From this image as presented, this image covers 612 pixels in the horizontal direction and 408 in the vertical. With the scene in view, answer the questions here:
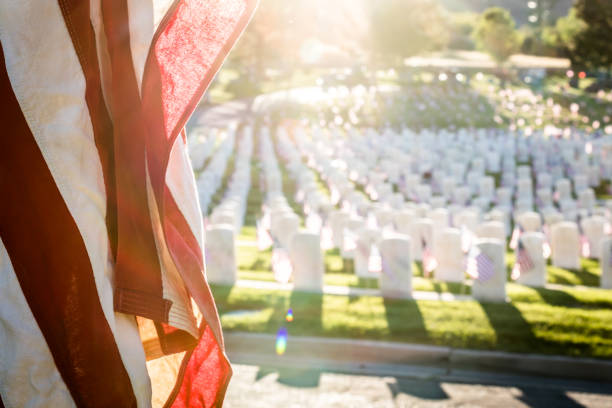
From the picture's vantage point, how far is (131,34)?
1540 mm

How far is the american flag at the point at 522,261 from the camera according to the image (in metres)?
7.17

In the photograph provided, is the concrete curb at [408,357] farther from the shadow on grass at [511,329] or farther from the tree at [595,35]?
the tree at [595,35]

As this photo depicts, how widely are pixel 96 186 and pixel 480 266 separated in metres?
5.21

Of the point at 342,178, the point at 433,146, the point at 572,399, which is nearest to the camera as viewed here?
the point at 572,399

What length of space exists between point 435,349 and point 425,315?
0.58 metres

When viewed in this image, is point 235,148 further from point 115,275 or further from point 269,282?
point 115,275

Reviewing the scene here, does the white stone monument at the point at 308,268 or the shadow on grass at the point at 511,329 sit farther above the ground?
the white stone monument at the point at 308,268

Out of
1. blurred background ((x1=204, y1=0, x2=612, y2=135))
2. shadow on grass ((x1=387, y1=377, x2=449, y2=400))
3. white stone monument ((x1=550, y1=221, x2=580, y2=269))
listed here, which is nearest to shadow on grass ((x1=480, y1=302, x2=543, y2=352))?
shadow on grass ((x1=387, y1=377, x2=449, y2=400))

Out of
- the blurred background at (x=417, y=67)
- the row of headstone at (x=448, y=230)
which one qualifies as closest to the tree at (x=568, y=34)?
the blurred background at (x=417, y=67)

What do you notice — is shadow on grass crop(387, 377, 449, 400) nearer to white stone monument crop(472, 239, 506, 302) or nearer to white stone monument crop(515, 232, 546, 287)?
white stone monument crop(472, 239, 506, 302)

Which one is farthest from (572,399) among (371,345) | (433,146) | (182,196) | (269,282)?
(433,146)

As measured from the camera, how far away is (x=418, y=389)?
4.68 m

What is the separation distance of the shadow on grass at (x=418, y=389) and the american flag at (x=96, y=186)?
3.19 metres

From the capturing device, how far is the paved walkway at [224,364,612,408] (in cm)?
445
